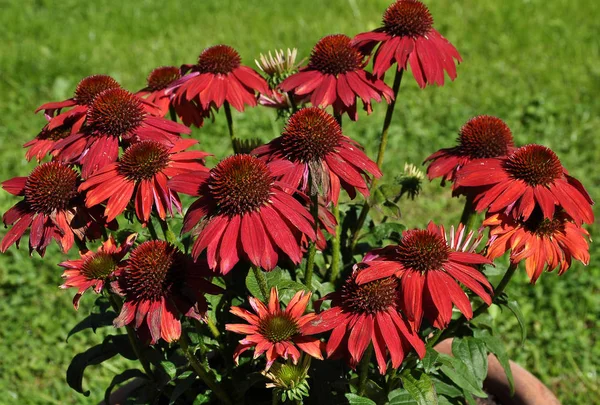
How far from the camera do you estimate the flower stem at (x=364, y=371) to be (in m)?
1.24

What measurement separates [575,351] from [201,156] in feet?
5.42

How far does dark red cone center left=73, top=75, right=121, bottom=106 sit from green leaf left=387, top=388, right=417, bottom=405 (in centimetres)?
84

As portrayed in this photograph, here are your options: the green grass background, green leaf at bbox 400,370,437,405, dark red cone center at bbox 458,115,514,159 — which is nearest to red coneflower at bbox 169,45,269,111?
dark red cone center at bbox 458,115,514,159

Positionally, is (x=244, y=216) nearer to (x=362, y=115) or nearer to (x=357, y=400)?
(x=357, y=400)

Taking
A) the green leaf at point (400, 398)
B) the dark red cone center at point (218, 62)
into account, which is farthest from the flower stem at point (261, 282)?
the dark red cone center at point (218, 62)

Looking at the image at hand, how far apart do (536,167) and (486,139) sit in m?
0.21

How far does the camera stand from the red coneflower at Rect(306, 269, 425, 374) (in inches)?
45.2

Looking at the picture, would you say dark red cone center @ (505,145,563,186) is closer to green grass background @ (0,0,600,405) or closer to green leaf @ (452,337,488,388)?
green leaf @ (452,337,488,388)

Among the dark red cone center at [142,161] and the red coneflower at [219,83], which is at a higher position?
the red coneflower at [219,83]

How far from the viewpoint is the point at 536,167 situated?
1.28 metres

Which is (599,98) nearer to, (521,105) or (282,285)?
(521,105)

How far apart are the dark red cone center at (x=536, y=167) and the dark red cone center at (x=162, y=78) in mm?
828

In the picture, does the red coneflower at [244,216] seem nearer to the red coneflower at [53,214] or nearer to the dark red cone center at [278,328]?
the dark red cone center at [278,328]

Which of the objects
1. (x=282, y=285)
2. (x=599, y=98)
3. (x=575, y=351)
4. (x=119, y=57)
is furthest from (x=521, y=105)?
(x=282, y=285)
